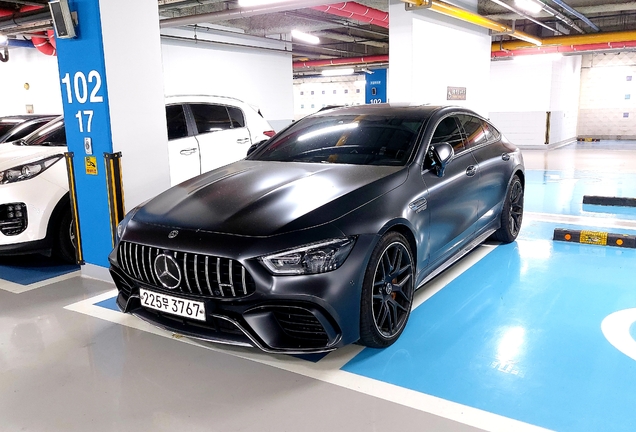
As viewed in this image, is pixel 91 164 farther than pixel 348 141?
Yes

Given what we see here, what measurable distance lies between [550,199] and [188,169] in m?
5.05

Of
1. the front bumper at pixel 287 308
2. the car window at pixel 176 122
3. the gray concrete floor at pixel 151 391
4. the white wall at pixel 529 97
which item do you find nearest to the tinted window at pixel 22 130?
the car window at pixel 176 122

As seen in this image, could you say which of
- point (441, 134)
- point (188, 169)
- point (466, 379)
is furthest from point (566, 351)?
point (188, 169)

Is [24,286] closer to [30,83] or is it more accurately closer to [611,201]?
[611,201]

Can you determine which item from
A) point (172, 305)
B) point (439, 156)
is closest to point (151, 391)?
point (172, 305)

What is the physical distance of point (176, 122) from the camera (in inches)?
218

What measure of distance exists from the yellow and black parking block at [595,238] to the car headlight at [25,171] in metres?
4.83

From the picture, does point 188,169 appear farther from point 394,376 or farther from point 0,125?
point 0,125

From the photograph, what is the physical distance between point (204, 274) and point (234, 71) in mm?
10343

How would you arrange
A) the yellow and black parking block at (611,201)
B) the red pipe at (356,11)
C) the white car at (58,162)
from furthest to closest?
the red pipe at (356,11), the yellow and black parking block at (611,201), the white car at (58,162)

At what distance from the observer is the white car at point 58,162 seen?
4375 millimetres

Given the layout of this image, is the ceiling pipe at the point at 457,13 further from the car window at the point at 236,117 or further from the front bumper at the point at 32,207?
the front bumper at the point at 32,207

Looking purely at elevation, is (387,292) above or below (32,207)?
below

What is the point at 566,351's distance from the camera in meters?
2.90
